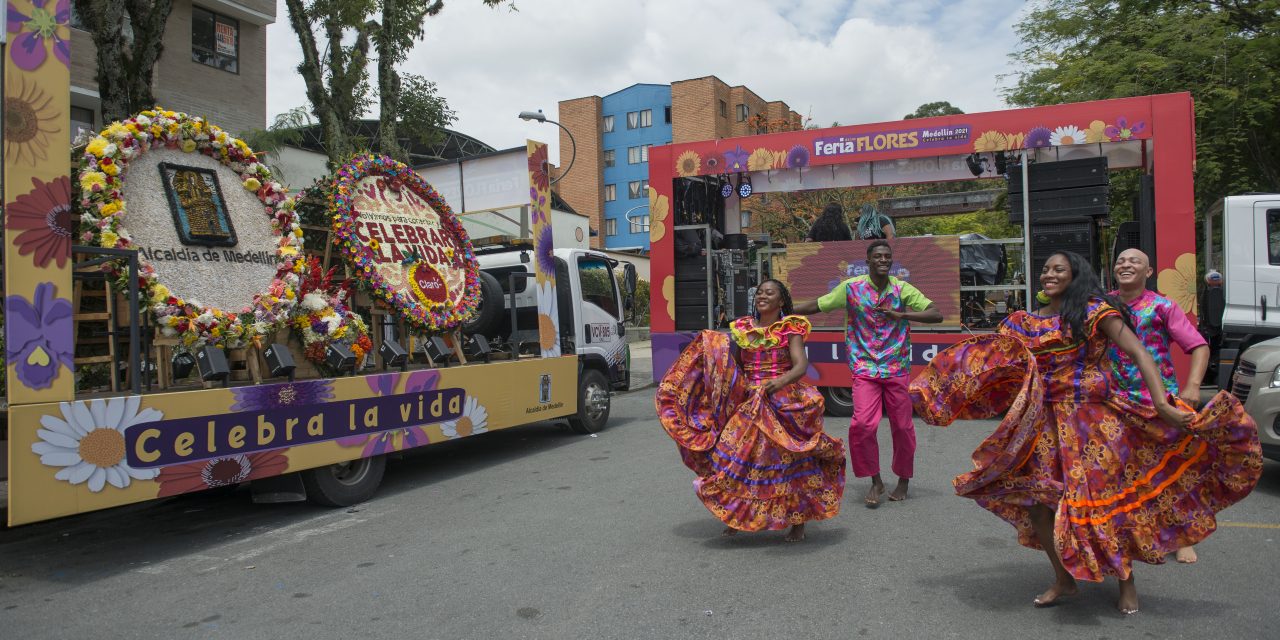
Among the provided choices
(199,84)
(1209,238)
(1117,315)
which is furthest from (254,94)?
(1117,315)

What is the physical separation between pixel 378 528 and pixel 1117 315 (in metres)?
4.60

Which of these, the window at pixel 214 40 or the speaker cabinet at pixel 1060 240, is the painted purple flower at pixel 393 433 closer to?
the speaker cabinet at pixel 1060 240

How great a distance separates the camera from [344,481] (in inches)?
257

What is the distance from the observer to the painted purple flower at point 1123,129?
9.34 metres

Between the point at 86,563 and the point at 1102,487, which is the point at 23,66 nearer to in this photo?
the point at 86,563

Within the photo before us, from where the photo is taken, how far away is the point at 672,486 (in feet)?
21.3

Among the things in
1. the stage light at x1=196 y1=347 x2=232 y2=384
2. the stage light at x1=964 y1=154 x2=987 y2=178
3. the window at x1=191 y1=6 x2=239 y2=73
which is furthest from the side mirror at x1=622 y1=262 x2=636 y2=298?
the window at x1=191 y1=6 x2=239 y2=73

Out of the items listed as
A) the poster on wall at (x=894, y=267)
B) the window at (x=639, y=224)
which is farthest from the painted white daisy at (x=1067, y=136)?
the window at (x=639, y=224)

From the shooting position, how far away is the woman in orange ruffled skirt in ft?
15.3

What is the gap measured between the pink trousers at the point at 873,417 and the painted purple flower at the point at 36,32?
5.24m

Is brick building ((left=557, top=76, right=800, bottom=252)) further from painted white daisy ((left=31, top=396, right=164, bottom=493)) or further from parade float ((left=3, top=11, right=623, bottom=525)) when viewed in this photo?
painted white daisy ((left=31, top=396, right=164, bottom=493))

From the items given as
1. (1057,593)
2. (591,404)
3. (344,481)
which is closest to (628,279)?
(591,404)

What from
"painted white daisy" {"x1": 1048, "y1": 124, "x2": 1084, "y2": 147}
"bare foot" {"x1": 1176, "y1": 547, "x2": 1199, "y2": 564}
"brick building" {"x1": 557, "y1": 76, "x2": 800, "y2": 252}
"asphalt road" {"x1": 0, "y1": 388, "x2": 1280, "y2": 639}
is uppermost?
"brick building" {"x1": 557, "y1": 76, "x2": 800, "y2": 252}

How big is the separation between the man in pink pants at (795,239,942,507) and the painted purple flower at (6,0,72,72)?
4.64m
